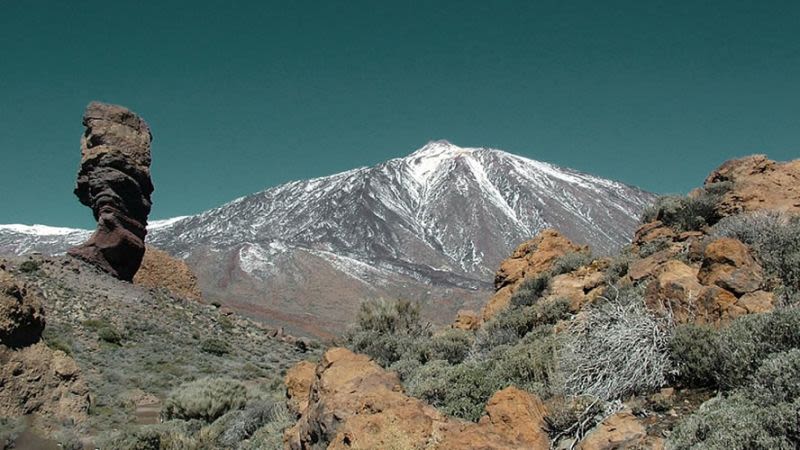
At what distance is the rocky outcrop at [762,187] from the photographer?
Result: 332 inches

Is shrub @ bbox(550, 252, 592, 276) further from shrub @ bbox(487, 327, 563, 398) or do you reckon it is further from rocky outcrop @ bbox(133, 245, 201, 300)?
rocky outcrop @ bbox(133, 245, 201, 300)

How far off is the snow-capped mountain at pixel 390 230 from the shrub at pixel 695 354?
65410 millimetres

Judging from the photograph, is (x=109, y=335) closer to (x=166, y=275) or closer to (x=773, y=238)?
(x=166, y=275)

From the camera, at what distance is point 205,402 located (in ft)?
37.3

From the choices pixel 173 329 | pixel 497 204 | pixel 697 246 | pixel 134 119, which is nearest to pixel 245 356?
pixel 173 329

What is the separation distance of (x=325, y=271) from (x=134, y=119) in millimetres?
60097

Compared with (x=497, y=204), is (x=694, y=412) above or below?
below

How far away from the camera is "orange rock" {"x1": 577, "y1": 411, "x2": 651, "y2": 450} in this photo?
411 cm

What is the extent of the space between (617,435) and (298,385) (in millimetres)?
5705

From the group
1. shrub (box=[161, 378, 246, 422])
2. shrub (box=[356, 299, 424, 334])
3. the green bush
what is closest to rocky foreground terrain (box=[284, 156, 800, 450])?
the green bush

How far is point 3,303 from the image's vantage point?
11.3 m

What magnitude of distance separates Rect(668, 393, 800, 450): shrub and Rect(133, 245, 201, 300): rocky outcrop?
1240 inches

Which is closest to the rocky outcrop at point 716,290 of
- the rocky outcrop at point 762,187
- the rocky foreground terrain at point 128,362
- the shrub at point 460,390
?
the shrub at point 460,390

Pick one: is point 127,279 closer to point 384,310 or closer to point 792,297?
point 384,310
